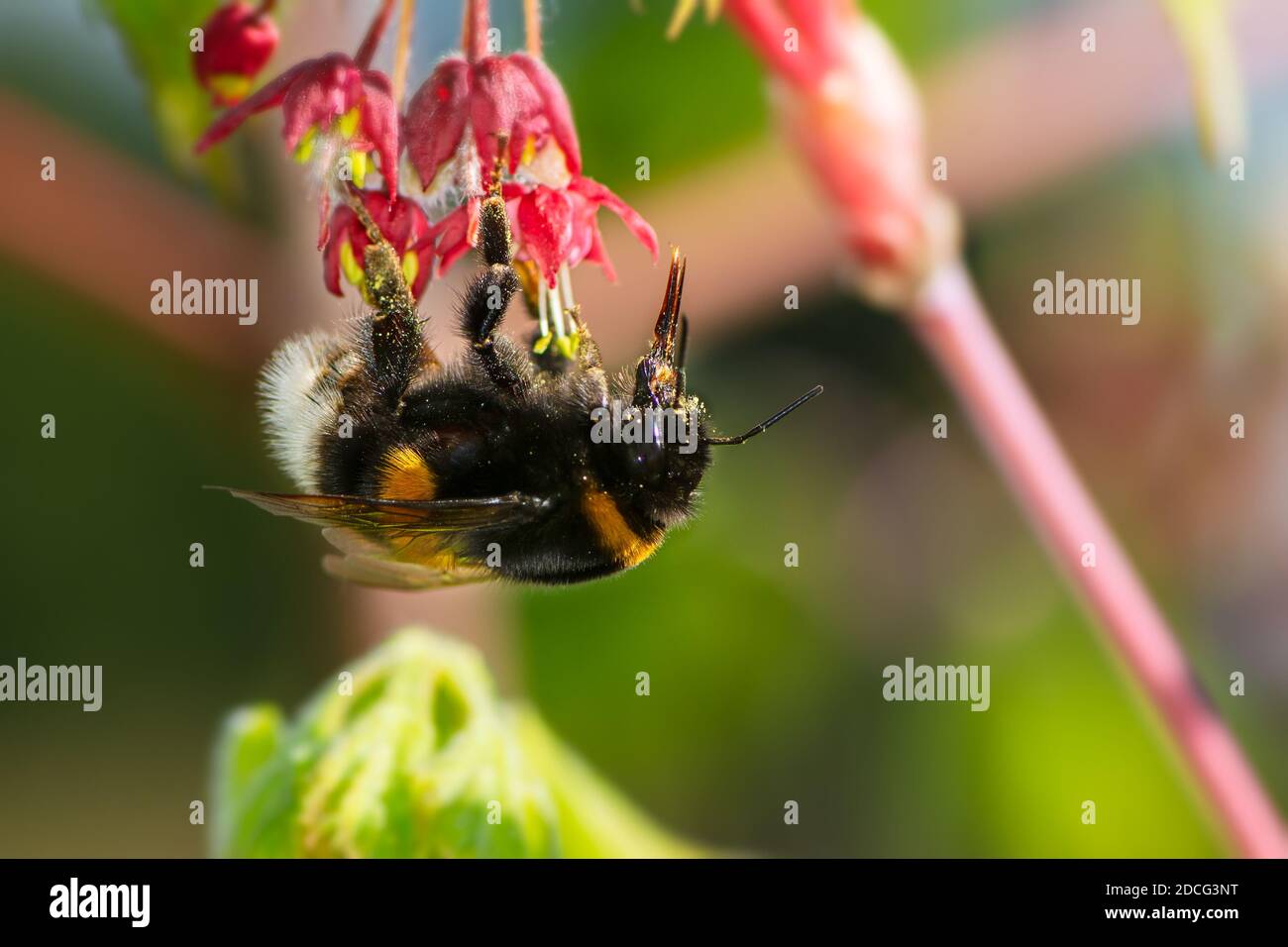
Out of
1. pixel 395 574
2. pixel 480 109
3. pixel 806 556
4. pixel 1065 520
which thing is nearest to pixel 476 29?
pixel 480 109

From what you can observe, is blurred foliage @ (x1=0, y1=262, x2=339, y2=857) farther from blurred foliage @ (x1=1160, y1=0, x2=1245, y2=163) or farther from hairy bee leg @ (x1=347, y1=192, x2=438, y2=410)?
blurred foliage @ (x1=1160, y1=0, x2=1245, y2=163)

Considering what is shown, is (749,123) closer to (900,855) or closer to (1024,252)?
(1024,252)

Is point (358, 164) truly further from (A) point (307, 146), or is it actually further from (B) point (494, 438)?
(B) point (494, 438)

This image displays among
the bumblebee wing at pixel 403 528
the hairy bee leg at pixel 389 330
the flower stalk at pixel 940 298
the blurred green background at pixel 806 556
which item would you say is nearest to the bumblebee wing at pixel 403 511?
the bumblebee wing at pixel 403 528

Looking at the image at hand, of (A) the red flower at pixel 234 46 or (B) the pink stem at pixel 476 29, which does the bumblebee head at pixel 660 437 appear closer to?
(B) the pink stem at pixel 476 29

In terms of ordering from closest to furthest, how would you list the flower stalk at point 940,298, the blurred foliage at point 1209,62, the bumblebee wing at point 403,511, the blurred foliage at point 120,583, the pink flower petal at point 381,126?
the bumblebee wing at point 403,511
the pink flower petal at point 381,126
the blurred foliage at point 1209,62
the flower stalk at point 940,298
the blurred foliage at point 120,583
